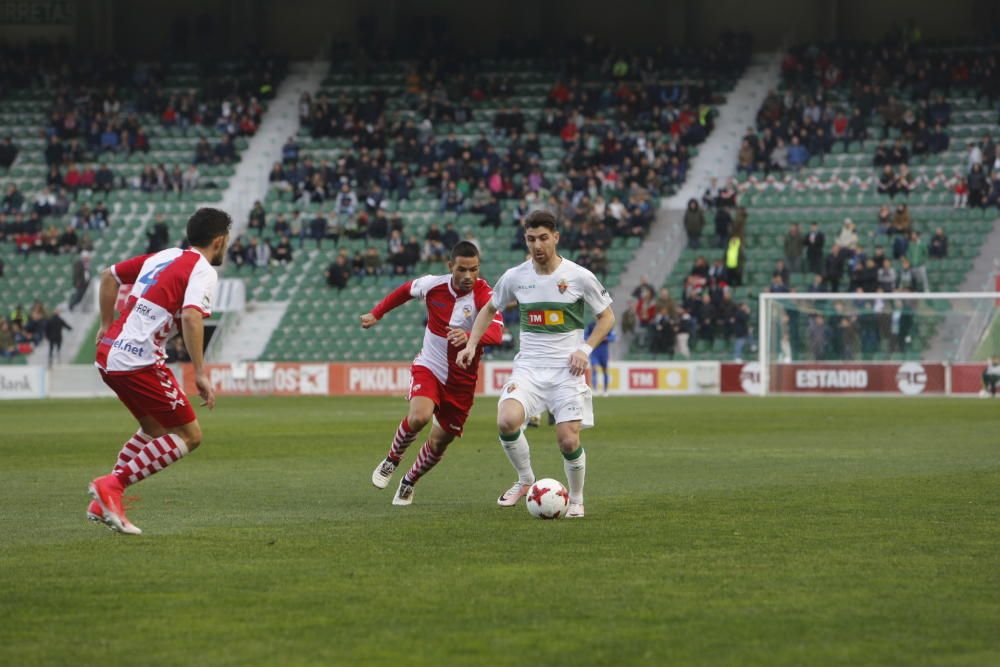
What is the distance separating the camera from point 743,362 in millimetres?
36438

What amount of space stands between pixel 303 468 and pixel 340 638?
966cm

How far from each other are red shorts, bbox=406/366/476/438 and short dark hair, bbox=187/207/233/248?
2799 mm

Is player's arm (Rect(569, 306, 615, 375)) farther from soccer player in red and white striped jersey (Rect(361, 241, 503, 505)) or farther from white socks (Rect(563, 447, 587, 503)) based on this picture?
soccer player in red and white striped jersey (Rect(361, 241, 503, 505))

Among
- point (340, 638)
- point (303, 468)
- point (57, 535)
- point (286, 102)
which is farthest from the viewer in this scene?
point (286, 102)

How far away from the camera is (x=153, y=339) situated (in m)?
9.80

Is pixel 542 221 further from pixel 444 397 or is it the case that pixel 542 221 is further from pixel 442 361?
pixel 444 397

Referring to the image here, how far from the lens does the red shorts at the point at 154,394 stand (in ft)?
32.2

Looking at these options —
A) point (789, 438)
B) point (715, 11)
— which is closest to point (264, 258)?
point (715, 11)

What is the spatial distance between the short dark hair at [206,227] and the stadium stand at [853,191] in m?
27.3

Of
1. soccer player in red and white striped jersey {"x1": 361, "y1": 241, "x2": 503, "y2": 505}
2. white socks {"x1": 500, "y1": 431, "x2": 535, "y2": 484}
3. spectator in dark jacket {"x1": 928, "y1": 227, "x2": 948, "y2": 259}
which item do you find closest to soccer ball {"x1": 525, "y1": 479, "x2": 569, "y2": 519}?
white socks {"x1": 500, "y1": 431, "x2": 535, "y2": 484}

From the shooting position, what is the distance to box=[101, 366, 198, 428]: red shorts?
9812 mm

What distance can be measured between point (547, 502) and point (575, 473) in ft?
1.35

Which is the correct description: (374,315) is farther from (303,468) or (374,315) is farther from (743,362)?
(743,362)

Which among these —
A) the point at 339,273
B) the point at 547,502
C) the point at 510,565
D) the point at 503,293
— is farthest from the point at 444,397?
the point at 339,273
